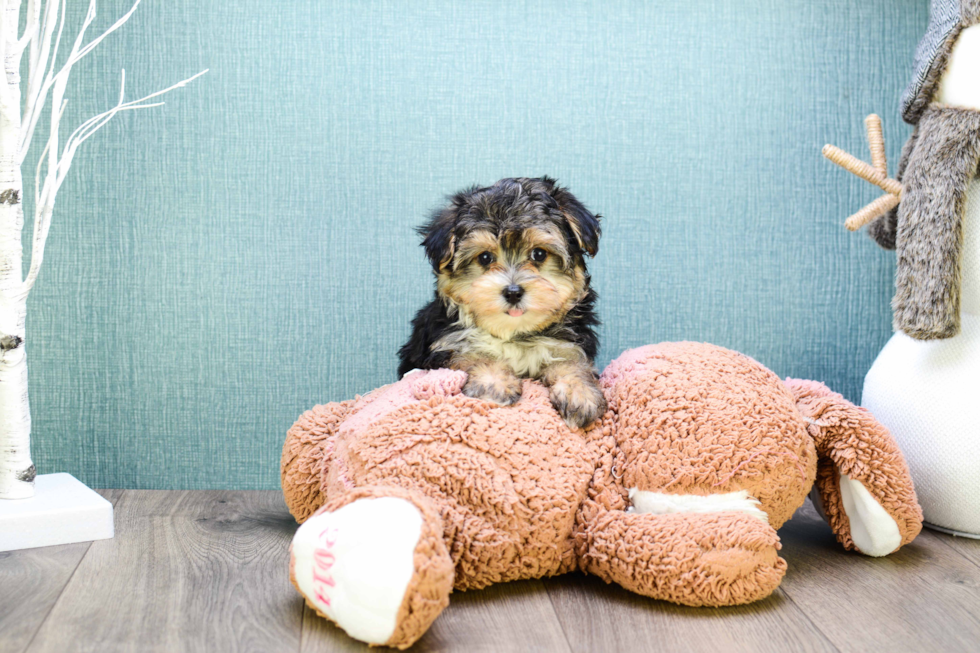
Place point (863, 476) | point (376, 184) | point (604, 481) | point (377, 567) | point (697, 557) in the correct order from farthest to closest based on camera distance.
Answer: point (376, 184), point (863, 476), point (604, 481), point (697, 557), point (377, 567)

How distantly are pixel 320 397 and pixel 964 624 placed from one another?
1.77m

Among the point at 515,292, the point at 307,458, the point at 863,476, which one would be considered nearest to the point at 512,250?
the point at 515,292

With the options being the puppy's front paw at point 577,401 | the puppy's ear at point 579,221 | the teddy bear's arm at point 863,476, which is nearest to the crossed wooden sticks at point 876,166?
the teddy bear's arm at point 863,476

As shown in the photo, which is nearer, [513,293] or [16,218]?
[513,293]

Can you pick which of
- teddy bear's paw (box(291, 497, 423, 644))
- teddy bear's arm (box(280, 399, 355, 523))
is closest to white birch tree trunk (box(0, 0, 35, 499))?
teddy bear's arm (box(280, 399, 355, 523))

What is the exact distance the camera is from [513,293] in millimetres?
1809

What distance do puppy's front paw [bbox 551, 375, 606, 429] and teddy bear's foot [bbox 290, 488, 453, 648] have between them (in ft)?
1.54

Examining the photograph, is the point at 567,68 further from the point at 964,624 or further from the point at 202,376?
the point at 964,624

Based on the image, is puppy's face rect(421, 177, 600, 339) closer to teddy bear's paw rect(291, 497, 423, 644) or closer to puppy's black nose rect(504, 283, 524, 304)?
puppy's black nose rect(504, 283, 524, 304)

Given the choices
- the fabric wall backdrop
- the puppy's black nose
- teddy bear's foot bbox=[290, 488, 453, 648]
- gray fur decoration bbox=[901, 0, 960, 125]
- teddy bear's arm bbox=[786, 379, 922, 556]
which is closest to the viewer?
teddy bear's foot bbox=[290, 488, 453, 648]

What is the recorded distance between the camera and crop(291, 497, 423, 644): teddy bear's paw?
1380mm

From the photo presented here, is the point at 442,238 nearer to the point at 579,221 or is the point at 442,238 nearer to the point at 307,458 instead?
the point at 579,221

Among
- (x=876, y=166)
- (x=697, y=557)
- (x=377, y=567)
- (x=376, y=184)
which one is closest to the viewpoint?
(x=377, y=567)

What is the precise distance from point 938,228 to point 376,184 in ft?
5.06
